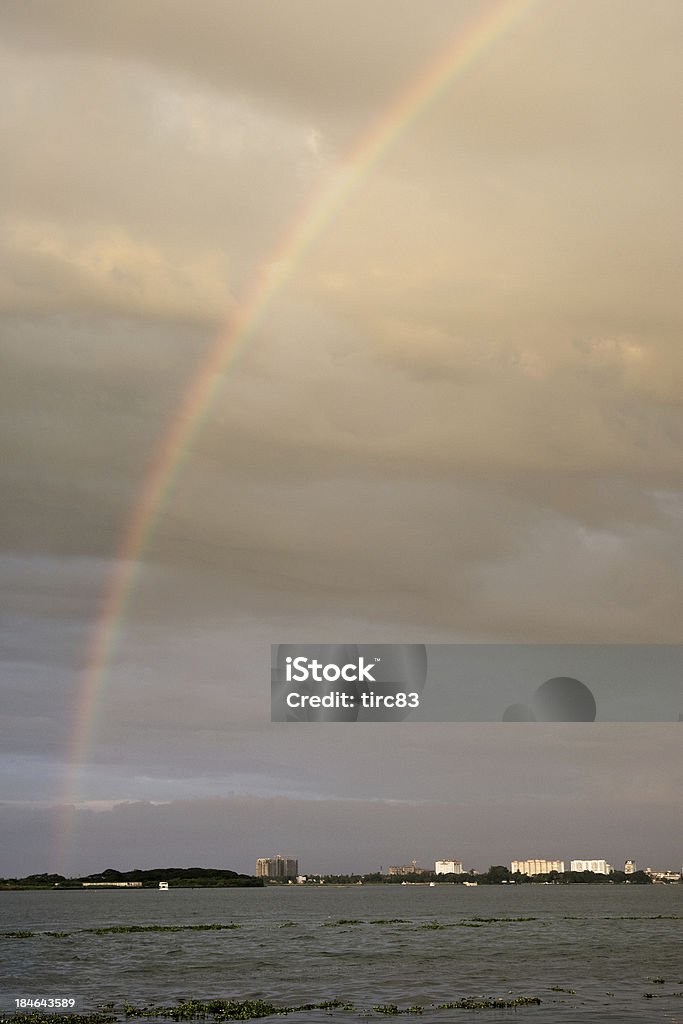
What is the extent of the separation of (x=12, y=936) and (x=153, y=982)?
58.1m

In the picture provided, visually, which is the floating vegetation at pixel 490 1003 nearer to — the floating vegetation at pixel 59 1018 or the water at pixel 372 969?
the water at pixel 372 969

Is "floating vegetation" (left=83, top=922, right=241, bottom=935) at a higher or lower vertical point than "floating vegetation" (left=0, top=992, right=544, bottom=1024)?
lower

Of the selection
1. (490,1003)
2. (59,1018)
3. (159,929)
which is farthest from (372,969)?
(159,929)

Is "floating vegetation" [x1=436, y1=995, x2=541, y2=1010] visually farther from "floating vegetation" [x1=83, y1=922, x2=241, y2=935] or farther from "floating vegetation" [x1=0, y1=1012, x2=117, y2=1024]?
"floating vegetation" [x1=83, y1=922, x2=241, y2=935]

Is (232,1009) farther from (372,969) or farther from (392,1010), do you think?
(372,969)

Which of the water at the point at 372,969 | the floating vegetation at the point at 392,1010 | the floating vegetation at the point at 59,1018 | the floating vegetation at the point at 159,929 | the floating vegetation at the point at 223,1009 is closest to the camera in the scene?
the floating vegetation at the point at 59,1018

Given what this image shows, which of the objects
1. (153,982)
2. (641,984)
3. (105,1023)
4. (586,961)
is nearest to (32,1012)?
(105,1023)

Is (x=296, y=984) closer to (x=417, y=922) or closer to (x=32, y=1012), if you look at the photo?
(x=32, y=1012)

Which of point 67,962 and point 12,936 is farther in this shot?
point 12,936

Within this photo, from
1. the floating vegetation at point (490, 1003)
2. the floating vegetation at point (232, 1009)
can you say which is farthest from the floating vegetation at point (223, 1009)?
the floating vegetation at point (490, 1003)

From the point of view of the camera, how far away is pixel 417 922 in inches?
5482

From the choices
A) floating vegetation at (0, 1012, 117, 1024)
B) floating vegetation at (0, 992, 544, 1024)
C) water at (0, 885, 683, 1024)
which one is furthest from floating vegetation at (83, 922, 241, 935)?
floating vegetation at (0, 1012, 117, 1024)

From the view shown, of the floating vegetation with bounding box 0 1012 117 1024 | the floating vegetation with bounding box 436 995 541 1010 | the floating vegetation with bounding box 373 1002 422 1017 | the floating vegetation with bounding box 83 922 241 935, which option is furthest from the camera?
the floating vegetation with bounding box 83 922 241 935

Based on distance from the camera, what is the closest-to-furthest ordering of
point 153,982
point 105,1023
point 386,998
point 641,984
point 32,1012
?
point 105,1023 → point 32,1012 → point 386,998 → point 641,984 → point 153,982
